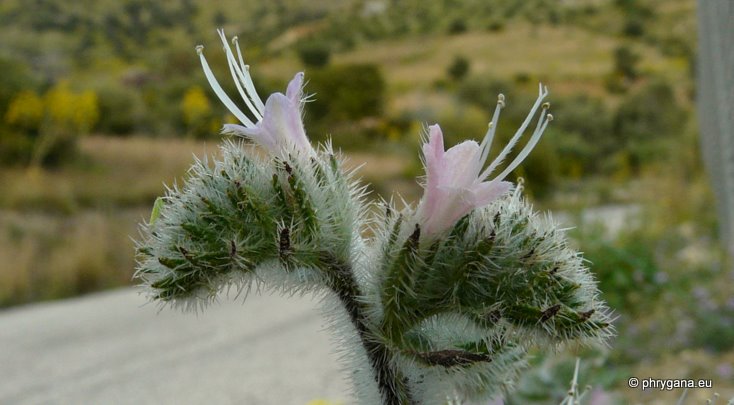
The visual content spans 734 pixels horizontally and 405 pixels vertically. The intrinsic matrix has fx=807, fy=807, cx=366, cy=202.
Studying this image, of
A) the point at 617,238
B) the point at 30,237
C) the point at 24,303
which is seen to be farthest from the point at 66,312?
the point at 617,238

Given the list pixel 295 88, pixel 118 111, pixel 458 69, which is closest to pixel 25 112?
pixel 118 111

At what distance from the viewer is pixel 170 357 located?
302cm

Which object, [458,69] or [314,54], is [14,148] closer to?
[314,54]

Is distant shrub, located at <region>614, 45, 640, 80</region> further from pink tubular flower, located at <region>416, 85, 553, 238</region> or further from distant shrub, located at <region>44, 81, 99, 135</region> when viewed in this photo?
pink tubular flower, located at <region>416, 85, 553, 238</region>

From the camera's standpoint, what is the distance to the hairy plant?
1.69 ft

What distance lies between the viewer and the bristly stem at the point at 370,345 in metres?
0.57

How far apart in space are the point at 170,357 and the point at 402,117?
38.7 ft

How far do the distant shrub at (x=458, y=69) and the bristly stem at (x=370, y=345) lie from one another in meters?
16.3

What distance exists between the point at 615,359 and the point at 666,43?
16.7 m

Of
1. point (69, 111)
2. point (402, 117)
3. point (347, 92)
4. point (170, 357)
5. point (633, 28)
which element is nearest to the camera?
point (170, 357)

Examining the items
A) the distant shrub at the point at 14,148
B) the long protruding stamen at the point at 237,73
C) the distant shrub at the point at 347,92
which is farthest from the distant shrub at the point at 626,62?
the long protruding stamen at the point at 237,73

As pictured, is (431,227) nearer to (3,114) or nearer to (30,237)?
(30,237)

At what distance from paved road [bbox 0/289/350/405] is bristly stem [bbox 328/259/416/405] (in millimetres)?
1198

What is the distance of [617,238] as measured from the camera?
408 centimetres
